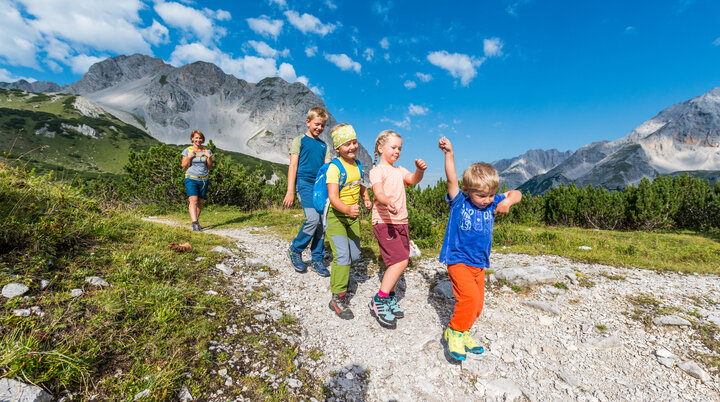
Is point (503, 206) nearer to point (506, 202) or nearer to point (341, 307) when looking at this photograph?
point (506, 202)

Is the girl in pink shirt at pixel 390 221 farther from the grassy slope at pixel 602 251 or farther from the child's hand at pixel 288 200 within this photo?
the grassy slope at pixel 602 251

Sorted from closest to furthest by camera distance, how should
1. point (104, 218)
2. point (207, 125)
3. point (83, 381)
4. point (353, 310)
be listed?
1. point (83, 381)
2. point (353, 310)
3. point (104, 218)
4. point (207, 125)

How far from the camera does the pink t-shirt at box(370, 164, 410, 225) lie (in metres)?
3.77

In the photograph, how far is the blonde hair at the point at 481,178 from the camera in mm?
3107

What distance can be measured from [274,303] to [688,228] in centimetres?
2172

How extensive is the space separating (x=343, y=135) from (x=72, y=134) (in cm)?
17765

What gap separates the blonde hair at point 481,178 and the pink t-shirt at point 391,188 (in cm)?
87

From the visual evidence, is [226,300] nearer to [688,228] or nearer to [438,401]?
[438,401]

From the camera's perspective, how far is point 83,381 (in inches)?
79.4

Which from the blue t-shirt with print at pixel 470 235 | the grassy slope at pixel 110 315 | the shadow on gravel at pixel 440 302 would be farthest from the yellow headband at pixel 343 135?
the shadow on gravel at pixel 440 302

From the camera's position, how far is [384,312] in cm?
376

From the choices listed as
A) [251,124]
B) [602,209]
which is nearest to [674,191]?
[602,209]

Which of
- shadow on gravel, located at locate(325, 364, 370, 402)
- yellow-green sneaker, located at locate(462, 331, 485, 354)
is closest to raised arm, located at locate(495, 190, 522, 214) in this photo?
yellow-green sneaker, located at locate(462, 331, 485, 354)

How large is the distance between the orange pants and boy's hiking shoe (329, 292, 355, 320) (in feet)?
4.41
